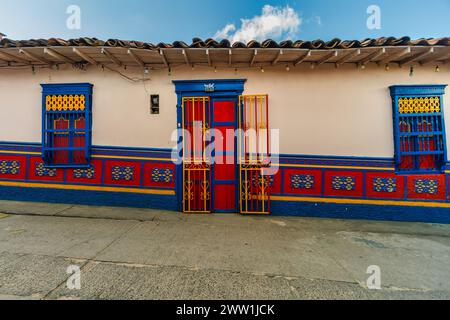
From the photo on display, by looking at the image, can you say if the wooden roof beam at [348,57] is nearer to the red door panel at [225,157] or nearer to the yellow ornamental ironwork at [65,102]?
the red door panel at [225,157]

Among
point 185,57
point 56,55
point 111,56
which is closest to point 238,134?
point 185,57

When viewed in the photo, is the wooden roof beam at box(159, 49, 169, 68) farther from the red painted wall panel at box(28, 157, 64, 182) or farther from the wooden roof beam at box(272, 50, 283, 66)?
the red painted wall panel at box(28, 157, 64, 182)

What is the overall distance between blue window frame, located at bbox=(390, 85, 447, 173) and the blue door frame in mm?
3476

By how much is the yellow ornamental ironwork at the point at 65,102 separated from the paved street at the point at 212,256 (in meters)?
2.30

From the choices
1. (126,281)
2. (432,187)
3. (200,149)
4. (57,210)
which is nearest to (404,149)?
(432,187)

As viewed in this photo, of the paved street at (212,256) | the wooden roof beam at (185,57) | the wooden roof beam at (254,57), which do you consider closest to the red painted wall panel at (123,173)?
the paved street at (212,256)

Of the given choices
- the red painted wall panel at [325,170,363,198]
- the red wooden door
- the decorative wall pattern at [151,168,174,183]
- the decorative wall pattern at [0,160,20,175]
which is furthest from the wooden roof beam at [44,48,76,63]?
the red painted wall panel at [325,170,363,198]

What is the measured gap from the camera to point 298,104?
182 inches

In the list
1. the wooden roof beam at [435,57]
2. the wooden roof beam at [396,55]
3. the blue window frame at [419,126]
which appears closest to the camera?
the wooden roof beam at [396,55]

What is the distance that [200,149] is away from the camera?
4.66m

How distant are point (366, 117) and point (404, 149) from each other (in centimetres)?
109

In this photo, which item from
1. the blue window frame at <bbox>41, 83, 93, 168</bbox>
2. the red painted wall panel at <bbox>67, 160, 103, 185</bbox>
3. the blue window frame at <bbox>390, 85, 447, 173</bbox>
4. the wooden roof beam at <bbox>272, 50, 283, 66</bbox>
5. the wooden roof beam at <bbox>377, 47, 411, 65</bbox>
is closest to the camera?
the wooden roof beam at <bbox>377, 47, 411, 65</bbox>

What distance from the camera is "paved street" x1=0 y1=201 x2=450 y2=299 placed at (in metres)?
2.08

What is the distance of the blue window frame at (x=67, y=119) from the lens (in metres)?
4.68
